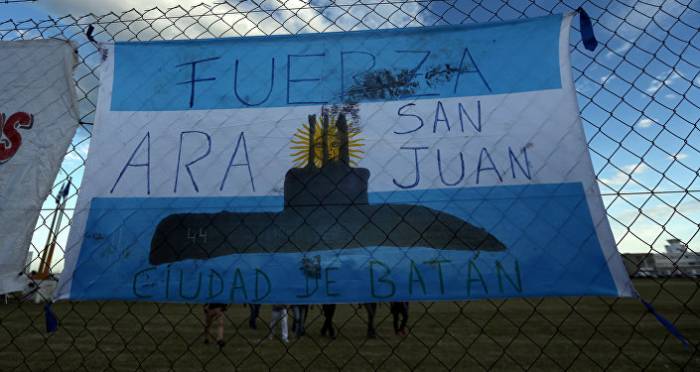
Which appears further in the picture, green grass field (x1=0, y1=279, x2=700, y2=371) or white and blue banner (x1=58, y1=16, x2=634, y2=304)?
green grass field (x1=0, y1=279, x2=700, y2=371)

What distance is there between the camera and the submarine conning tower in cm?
212

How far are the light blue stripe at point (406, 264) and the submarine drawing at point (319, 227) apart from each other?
0.03 metres

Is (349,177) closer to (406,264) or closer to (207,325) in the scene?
(406,264)

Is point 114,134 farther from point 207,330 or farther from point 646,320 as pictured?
point 646,320

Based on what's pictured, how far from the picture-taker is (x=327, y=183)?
7.01ft

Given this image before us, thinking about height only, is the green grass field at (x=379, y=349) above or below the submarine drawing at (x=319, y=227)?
below

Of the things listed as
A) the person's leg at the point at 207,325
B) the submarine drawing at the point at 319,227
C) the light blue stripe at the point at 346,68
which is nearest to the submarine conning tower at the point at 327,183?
the submarine drawing at the point at 319,227

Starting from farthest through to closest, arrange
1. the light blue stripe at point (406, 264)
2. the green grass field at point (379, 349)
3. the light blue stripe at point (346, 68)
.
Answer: the green grass field at point (379, 349)
the light blue stripe at point (346, 68)
the light blue stripe at point (406, 264)

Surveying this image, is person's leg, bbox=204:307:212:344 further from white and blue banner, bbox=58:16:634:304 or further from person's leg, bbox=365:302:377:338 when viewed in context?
white and blue banner, bbox=58:16:634:304

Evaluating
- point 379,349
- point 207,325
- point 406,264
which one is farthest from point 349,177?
point 207,325

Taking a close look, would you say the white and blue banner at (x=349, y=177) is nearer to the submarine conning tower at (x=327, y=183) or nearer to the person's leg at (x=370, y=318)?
the submarine conning tower at (x=327, y=183)

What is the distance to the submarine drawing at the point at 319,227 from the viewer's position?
6.77 feet

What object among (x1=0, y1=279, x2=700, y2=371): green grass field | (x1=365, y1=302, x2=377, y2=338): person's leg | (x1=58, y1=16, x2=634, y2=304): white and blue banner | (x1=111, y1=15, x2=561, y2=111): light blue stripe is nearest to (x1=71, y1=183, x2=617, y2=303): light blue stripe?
(x1=58, y1=16, x2=634, y2=304): white and blue banner

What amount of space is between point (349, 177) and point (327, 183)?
0.37 ft
